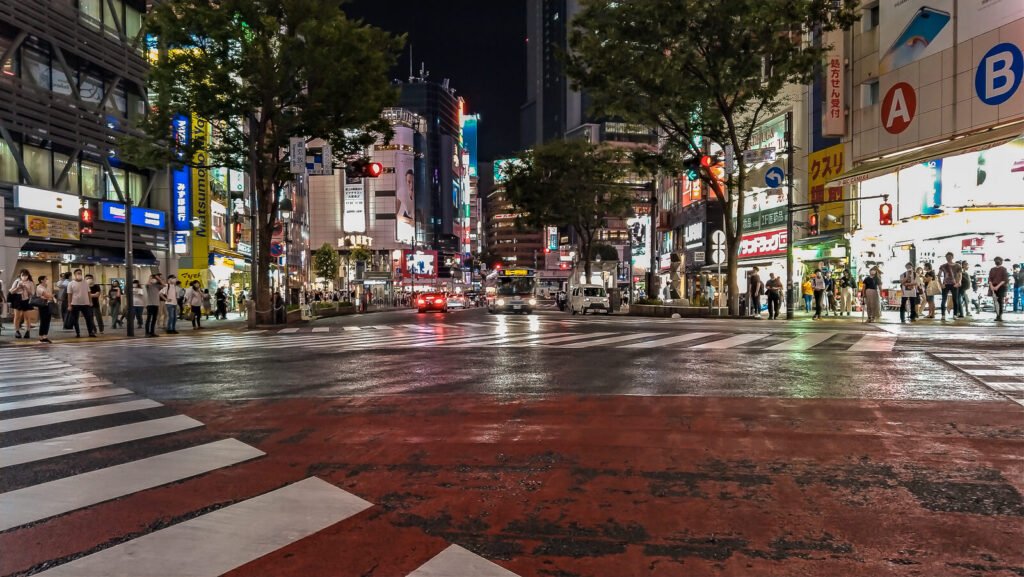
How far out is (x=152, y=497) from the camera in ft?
13.0

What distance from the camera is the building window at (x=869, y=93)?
88.7ft

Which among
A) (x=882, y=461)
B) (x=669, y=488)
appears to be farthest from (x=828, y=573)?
(x=882, y=461)

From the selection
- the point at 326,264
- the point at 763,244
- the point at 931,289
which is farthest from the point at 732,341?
the point at 326,264

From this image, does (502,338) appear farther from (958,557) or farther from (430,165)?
(430,165)

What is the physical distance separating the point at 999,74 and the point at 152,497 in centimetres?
2442

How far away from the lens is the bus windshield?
1625 inches

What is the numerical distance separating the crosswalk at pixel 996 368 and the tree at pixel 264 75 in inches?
761

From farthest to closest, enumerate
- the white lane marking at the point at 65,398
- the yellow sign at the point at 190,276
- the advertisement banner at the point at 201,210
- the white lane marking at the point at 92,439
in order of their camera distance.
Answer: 1. the advertisement banner at the point at 201,210
2. the yellow sign at the point at 190,276
3. the white lane marking at the point at 65,398
4. the white lane marking at the point at 92,439

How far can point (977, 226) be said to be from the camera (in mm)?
22453

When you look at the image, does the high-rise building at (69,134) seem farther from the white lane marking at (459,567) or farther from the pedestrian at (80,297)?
the white lane marking at (459,567)

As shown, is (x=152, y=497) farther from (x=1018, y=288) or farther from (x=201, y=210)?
(x=201, y=210)

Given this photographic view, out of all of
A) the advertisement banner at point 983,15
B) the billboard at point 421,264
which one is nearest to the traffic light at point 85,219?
the advertisement banner at point 983,15

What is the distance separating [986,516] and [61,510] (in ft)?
15.8

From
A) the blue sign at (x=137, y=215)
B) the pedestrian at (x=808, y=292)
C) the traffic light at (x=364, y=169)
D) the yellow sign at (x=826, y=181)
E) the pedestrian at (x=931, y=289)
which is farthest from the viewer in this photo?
the blue sign at (x=137, y=215)
